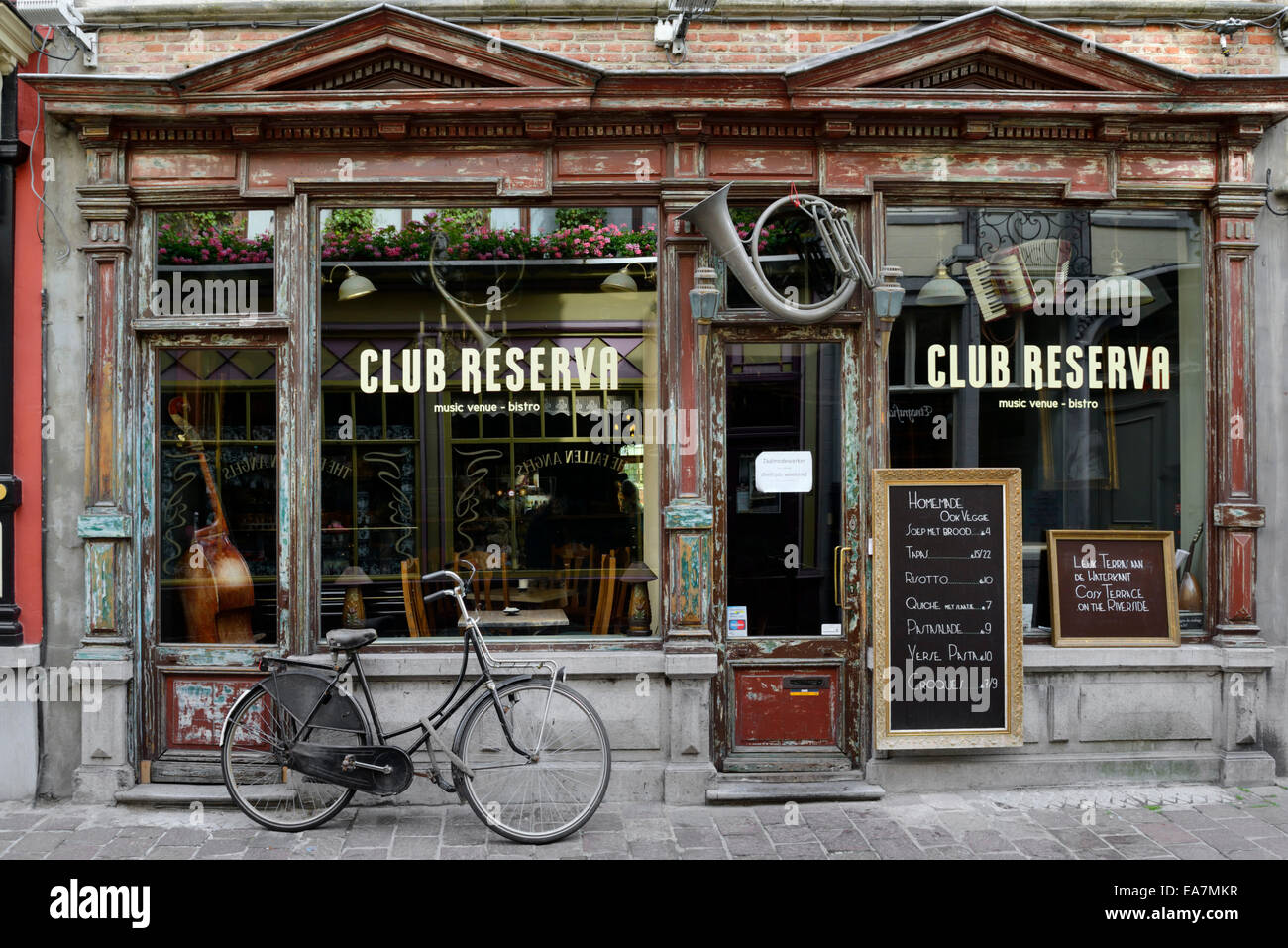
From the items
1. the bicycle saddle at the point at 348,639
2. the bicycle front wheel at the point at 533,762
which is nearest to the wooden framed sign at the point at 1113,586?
the bicycle front wheel at the point at 533,762

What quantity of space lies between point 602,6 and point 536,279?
1748 mm

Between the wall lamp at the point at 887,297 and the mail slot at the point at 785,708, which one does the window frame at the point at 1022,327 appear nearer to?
the wall lamp at the point at 887,297

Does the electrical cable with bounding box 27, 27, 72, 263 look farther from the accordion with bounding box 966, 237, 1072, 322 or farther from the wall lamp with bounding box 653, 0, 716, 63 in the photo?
the accordion with bounding box 966, 237, 1072, 322

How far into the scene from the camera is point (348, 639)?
18.2ft

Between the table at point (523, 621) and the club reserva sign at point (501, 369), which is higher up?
the club reserva sign at point (501, 369)

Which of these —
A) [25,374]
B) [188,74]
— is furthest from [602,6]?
[25,374]


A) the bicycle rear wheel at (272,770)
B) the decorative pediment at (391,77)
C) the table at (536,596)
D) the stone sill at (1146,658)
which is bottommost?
the bicycle rear wheel at (272,770)

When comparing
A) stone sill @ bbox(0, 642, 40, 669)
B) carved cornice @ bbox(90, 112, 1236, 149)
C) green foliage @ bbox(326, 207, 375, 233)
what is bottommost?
stone sill @ bbox(0, 642, 40, 669)

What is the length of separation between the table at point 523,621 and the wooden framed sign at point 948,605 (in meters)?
1.99

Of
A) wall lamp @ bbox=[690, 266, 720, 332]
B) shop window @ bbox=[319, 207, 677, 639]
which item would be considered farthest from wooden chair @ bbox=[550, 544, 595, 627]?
wall lamp @ bbox=[690, 266, 720, 332]

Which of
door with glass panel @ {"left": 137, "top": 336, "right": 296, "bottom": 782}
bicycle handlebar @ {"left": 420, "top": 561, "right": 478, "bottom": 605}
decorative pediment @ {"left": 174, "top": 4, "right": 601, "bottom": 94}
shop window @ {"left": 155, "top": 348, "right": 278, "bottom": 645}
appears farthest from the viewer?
shop window @ {"left": 155, "top": 348, "right": 278, "bottom": 645}

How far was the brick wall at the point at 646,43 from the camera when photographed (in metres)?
6.32

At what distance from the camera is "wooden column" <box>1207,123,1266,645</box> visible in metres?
6.36

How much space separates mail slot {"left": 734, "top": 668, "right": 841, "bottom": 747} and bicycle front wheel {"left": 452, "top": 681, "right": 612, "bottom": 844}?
114 centimetres
